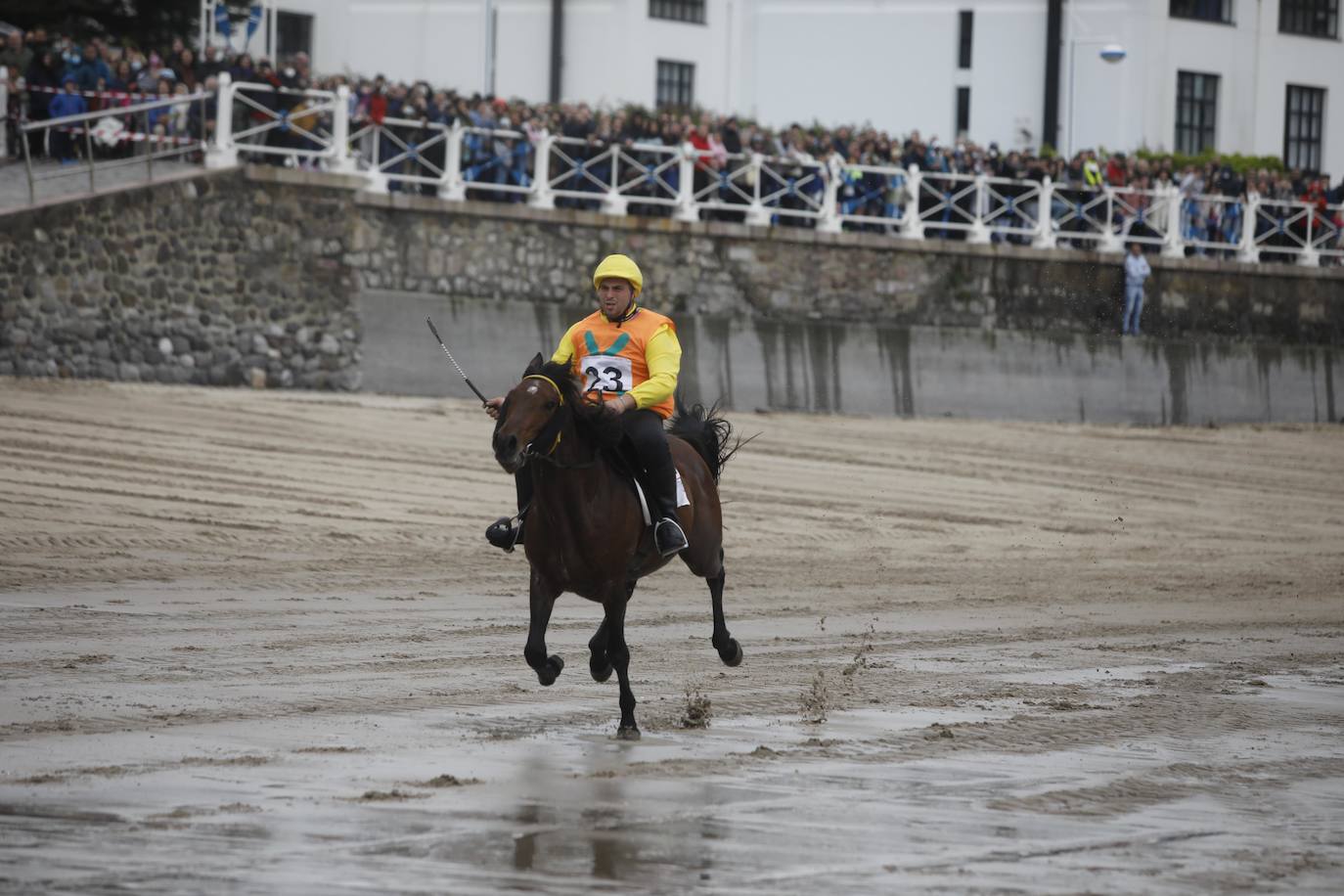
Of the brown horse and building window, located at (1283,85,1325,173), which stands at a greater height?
building window, located at (1283,85,1325,173)

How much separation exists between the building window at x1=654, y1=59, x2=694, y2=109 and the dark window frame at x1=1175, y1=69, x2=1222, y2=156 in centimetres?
962

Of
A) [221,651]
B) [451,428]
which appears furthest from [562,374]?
[451,428]

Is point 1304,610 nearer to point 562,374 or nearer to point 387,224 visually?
point 562,374

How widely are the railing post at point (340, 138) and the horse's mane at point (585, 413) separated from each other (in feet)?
52.2

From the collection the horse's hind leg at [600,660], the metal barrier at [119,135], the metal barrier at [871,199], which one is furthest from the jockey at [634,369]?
the metal barrier at [871,199]

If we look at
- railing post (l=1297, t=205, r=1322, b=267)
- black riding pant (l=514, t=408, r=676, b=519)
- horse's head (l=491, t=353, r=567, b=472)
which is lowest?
black riding pant (l=514, t=408, r=676, b=519)

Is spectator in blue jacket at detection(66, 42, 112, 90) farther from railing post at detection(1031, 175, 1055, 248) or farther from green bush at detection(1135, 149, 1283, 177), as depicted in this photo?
green bush at detection(1135, 149, 1283, 177)

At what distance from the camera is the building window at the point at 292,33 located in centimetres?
3638

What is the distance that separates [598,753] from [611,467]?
1655 millimetres

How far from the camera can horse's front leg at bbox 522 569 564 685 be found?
968 centimetres

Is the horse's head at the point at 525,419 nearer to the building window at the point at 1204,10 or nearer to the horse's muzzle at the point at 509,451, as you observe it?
the horse's muzzle at the point at 509,451

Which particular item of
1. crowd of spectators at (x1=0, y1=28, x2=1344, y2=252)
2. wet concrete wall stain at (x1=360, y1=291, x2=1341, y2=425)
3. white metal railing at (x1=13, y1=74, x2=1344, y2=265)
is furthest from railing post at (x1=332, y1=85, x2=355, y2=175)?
wet concrete wall stain at (x1=360, y1=291, x2=1341, y2=425)

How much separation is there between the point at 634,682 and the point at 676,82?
1214 inches

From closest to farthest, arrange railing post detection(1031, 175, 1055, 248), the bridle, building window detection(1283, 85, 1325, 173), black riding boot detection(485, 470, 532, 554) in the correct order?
the bridle < black riding boot detection(485, 470, 532, 554) < railing post detection(1031, 175, 1055, 248) < building window detection(1283, 85, 1325, 173)
